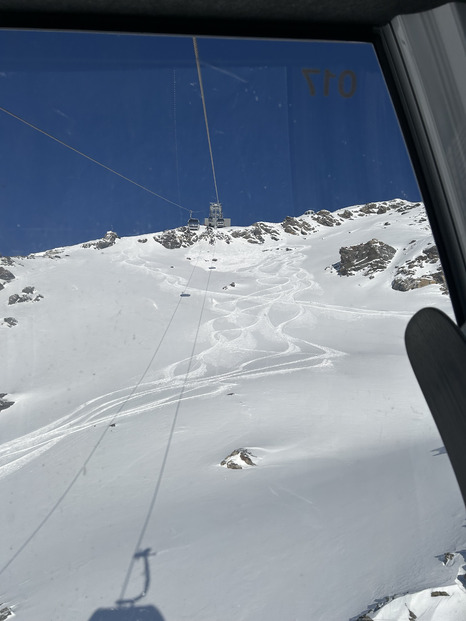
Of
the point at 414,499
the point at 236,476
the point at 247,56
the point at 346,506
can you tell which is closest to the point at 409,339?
the point at 247,56

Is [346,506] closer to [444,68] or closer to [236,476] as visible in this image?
[236,476]

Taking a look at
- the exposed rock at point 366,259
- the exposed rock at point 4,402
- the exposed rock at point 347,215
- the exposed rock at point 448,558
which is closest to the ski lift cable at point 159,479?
the exposed rock at point 448,558

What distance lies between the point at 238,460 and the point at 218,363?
33.3 ft

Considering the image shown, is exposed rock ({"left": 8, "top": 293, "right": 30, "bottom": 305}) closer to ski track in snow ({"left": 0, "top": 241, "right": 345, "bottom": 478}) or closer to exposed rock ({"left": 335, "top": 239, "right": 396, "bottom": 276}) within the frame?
ski track in snow ({"left": 0, "top": 241, "right": 345, "bottom": 478})

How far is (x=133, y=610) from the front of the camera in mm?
9945

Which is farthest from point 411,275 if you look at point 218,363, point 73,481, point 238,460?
point 73,481

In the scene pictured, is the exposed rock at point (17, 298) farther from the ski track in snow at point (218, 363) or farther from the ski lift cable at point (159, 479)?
the ski lift cable at point (159, 479)

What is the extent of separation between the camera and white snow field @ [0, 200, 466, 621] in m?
9.02

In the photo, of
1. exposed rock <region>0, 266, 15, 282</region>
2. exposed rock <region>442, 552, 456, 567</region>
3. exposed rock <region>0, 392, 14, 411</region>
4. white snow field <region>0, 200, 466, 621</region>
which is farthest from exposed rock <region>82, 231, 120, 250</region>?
exposed rock <region>442, 552, 456, 567</region>

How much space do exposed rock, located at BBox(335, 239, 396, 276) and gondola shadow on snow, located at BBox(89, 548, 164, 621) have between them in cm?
3391

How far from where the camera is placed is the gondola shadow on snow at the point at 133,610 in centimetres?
829

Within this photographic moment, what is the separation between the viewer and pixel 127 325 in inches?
1200

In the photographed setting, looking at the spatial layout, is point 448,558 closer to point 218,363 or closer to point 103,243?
point 218,363

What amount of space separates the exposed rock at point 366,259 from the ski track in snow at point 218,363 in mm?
5446
